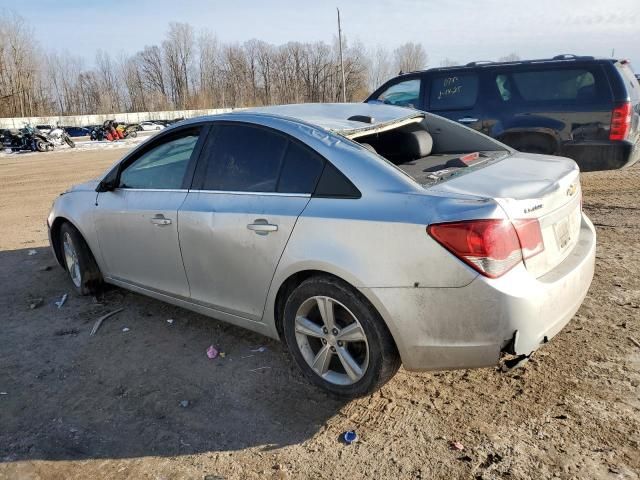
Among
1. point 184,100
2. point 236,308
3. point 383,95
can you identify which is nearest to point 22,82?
point 184,100

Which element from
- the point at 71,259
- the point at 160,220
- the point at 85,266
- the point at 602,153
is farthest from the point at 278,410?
the point at 602,153

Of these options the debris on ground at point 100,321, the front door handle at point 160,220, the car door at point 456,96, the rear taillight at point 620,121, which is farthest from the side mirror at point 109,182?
the rear taillight at point 620,121

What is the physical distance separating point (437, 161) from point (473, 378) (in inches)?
56.9

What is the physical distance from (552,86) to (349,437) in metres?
6.34

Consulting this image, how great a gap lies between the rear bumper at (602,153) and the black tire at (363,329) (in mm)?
5534

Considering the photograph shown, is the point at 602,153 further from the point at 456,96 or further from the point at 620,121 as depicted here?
the point at 456,96

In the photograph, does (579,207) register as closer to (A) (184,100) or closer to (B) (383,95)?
(B) (383,95)

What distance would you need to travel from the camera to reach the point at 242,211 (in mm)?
3301

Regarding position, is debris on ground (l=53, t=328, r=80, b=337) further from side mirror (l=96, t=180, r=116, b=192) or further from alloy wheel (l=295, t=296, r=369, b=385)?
alloy wheel (l=295, t=296, r=369, b=385)

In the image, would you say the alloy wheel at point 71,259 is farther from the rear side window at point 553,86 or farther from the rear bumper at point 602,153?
the rear bumper at point 602,153

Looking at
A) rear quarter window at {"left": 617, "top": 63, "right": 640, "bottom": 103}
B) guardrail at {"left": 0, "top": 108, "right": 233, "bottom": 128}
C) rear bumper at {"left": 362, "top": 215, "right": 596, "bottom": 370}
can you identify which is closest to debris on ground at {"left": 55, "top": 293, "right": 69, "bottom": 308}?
rear bumper at {"left": 362, "top": 215, "right": 596, "bottom": 370}

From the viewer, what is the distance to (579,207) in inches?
131

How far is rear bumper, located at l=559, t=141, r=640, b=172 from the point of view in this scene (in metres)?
6.92

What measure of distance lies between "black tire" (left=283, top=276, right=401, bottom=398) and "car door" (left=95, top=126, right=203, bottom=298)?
46.8 inches
